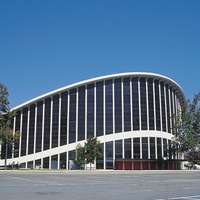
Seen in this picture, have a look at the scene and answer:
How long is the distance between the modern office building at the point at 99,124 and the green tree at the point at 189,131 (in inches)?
196

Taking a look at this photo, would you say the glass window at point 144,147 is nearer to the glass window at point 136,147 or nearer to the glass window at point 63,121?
the glass window at point 136,147

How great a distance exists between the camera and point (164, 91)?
79625 millimetres

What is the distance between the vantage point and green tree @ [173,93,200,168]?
67.4 metres

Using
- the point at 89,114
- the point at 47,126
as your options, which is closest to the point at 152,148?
the point at 89,114

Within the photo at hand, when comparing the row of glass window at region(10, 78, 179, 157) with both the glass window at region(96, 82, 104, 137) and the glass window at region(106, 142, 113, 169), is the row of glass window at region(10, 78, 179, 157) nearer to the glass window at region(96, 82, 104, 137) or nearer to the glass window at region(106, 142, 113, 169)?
the glass window at region(96, 82, 104, 137)

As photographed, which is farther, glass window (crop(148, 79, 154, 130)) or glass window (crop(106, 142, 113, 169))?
glass window (crop(148, 79, 154, 130))

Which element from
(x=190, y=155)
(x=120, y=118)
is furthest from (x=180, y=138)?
(x=120, y=118)

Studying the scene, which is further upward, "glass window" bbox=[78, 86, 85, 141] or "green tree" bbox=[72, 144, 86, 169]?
"glass window" bbox=[78, 86, 85, 141]

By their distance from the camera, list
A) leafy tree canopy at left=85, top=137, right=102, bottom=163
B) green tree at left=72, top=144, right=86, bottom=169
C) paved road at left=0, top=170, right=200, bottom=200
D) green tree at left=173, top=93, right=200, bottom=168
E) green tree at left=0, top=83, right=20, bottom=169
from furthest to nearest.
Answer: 1. green tree at left=173, top=93, right=200, bottom=168
2. leafy tree canopy at left=85, top=137, right=102, bottom=163
3. green tree at left=72, top=144, right=86, bottom=169
4. green tree at left=0, top=83, right=20, bottom=169
5. paved road at left=0, top=170, right=200, bottom=200

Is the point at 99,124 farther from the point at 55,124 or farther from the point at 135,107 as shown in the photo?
the point at 55,124

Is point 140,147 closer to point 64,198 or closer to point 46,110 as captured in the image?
point 46,110

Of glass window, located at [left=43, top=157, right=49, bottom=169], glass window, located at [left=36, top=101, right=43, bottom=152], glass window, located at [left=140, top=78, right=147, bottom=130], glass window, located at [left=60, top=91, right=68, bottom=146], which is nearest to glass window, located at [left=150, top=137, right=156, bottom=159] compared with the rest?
glass window, located at [left=140, top=78, right=147, bottom=130]

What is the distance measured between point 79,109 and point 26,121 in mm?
12867

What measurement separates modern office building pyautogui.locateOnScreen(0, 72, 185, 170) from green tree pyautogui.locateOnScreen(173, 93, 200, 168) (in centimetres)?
498
